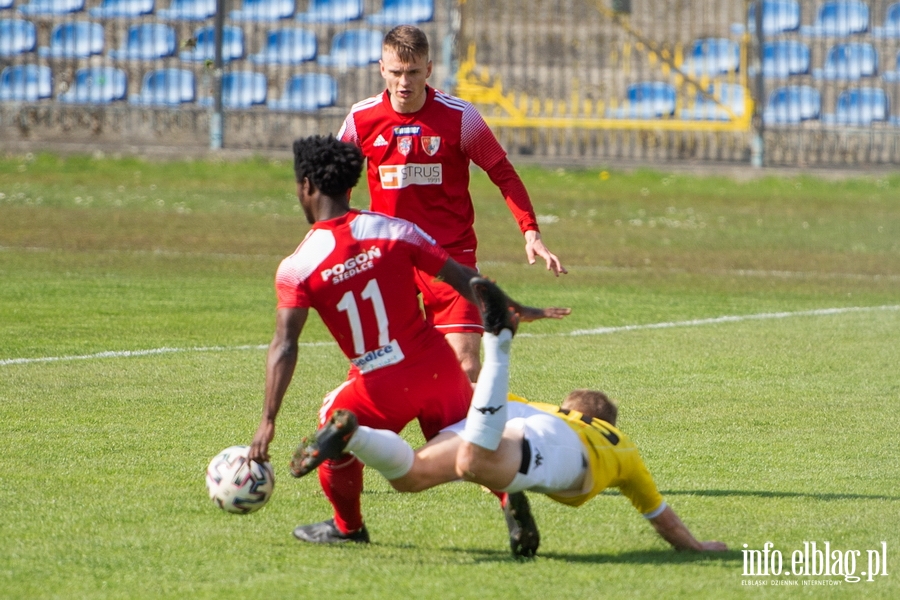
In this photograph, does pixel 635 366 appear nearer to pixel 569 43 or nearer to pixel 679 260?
pixel 679 260

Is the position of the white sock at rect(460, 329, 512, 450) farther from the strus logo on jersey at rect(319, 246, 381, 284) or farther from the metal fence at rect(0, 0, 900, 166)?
the metal fence at rect(0, 0, 900, 166)

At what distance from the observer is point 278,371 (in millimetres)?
4895

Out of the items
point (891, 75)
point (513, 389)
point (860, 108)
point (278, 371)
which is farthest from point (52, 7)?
point (278, 371)

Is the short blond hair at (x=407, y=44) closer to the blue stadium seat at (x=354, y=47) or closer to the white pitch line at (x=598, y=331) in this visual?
the white pitch line at (x=598, y=331)

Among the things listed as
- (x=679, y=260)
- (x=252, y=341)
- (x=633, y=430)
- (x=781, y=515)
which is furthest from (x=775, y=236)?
(x=781, y=515)

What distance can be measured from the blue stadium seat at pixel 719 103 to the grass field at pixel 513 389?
510 centimetres

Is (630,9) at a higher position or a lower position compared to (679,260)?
higher

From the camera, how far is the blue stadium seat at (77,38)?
86.1 feet

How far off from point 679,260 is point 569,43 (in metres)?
10.1

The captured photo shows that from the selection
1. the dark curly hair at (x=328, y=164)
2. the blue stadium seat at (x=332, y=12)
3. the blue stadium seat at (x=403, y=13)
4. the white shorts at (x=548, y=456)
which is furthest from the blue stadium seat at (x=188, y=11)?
the white shorts at (x=548, y=456)

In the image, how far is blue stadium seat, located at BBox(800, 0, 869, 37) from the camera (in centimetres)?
2562

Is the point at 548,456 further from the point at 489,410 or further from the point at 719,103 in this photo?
the point at 719,103

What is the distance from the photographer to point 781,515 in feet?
19.0

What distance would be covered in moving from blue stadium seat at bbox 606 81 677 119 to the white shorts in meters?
20.2
